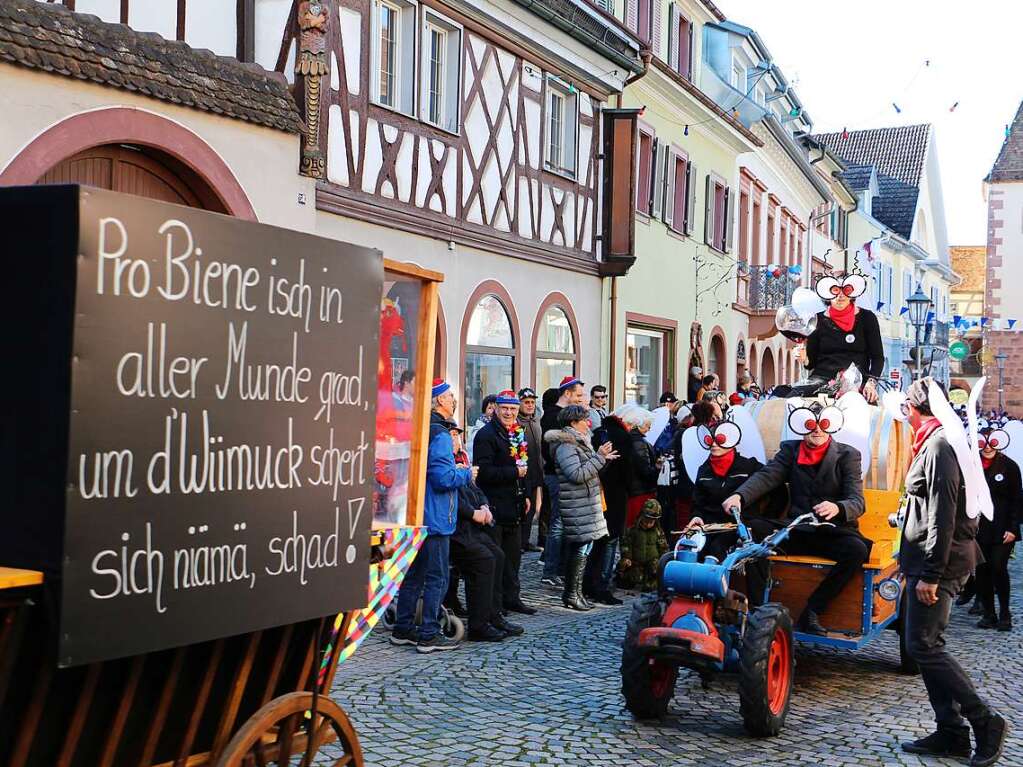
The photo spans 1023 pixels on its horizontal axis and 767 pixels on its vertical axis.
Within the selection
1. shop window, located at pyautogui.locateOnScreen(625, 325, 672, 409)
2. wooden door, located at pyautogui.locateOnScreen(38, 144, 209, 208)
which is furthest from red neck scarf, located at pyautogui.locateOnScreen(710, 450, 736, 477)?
shop window, located at pyautogui.locateOnScreen(625, 325, 672, 409)

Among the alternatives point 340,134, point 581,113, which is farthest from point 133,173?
point 581,113

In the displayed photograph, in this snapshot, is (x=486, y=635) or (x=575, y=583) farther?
(x=575, y=583)

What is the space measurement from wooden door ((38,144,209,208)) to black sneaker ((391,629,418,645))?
3.67 metres

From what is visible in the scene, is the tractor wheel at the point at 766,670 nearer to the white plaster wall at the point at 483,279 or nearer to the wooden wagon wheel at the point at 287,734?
the wooden wagon wheel at the point at 287,734

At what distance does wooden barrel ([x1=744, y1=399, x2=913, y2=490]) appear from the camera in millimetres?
9430

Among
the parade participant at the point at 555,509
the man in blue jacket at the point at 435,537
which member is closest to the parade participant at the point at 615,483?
the parade participant at the point at 555,509

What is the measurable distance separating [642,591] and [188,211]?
8843mm

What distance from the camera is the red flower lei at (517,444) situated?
1027cm

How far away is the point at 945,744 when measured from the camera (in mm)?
6633

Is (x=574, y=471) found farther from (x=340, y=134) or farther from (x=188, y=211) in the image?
(x=188, y=211)

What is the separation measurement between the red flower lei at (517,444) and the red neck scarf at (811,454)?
2546 millimetres

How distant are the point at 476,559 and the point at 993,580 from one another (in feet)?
14.9

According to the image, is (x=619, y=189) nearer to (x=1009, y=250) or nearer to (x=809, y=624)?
(x=809, y=624)

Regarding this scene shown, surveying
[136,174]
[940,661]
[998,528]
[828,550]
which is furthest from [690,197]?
[940,661]
